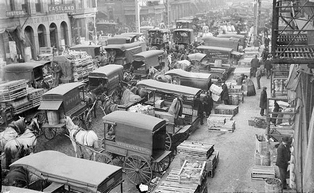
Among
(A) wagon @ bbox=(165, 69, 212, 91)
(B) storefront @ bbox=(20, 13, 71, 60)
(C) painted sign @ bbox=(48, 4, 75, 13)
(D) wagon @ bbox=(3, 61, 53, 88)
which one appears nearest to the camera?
(D) wagon @ bbox=(3, 61, 53, 88)

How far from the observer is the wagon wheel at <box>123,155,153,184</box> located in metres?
13.6

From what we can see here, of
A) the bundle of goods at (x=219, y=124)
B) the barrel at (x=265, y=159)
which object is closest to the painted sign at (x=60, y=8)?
the bundle of goods at (x=219, y=124)

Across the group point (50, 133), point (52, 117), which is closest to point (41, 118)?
point (50, 133)

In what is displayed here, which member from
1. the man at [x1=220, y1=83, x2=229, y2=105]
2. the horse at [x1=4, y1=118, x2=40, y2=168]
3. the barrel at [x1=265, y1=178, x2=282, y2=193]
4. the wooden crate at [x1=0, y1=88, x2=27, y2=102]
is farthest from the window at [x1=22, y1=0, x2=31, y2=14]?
the barrel at [x1=265, y1=178, x2=282, y2=193]

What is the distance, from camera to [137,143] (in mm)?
13555

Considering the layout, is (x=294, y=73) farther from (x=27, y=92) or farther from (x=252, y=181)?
(x=27, y=92)

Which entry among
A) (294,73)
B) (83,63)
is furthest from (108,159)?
(83,63)

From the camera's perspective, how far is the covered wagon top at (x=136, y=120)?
13367mm

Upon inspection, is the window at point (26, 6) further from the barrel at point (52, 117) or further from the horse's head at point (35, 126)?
the barrel at point (52, 117)

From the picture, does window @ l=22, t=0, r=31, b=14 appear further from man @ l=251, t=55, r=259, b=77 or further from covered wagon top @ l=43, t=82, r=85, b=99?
man @ l=251, t=55, r=259, b=77

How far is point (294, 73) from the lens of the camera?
14.7 meters

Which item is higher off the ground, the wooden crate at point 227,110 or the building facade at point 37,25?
the building facade at point 37,25

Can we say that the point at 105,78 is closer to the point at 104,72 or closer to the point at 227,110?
the point at 104,72

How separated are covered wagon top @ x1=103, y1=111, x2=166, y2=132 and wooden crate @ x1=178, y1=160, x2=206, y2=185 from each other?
168cm
